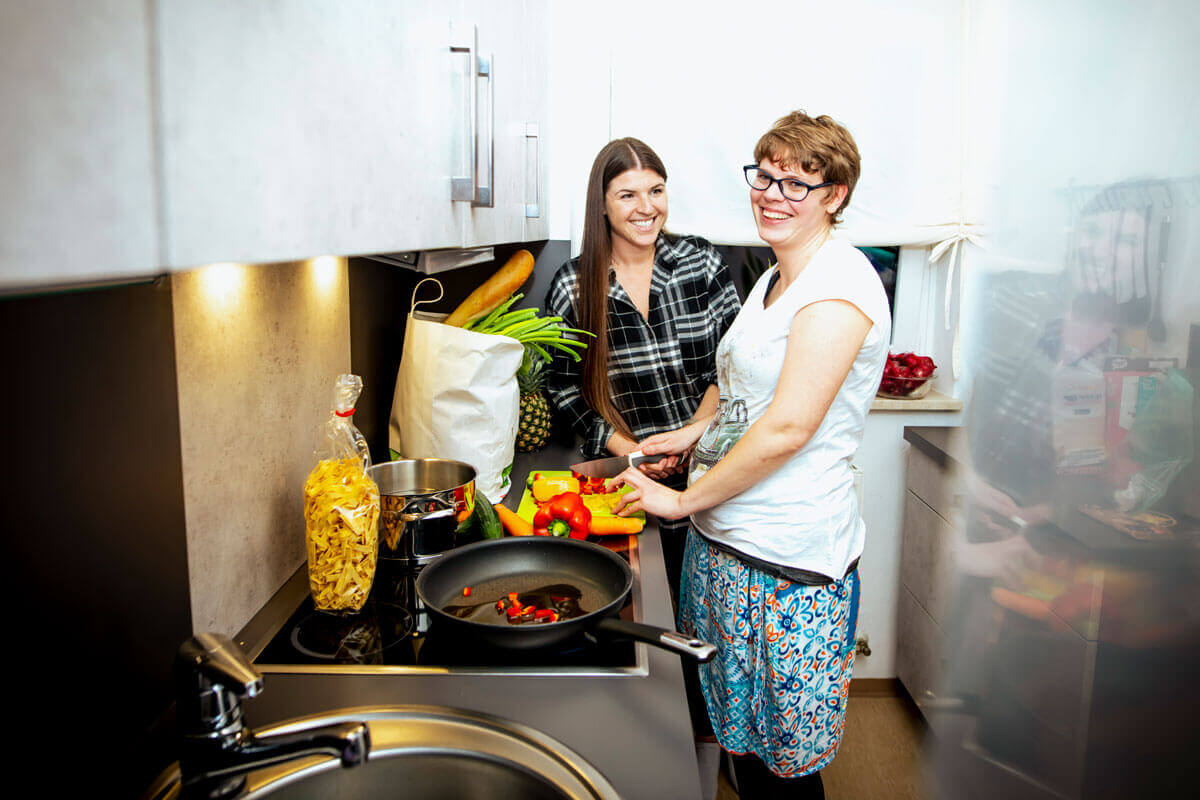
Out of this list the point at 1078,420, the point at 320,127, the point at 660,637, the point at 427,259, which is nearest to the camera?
the point at 1078,420

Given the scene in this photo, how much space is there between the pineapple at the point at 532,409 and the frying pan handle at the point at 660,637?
3.31ft

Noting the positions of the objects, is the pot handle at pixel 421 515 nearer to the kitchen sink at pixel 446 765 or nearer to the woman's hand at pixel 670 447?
the kitchen sink at pixel 446 765

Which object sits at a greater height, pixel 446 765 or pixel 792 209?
pixel 792 209

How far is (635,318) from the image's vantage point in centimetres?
195

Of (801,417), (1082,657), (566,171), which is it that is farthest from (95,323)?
(566,171)

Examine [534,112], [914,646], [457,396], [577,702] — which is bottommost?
[914,646]

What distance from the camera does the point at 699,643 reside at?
0.82 metres

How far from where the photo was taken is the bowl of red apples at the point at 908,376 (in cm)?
234

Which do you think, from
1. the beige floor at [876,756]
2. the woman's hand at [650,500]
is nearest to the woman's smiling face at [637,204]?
the woman's hand at [650,500]

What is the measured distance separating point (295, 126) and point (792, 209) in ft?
3.29

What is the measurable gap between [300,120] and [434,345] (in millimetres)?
979

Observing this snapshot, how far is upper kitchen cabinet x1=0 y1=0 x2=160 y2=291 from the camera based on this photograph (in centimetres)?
25

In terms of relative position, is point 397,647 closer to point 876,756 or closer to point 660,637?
point 660,637

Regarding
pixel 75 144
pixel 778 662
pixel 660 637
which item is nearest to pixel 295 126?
pixel 75 144
